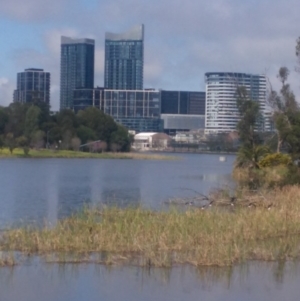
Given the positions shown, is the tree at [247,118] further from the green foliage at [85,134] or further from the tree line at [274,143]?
the green foliage at [85,134]

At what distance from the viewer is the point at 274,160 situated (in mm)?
51094

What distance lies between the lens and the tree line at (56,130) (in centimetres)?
10800

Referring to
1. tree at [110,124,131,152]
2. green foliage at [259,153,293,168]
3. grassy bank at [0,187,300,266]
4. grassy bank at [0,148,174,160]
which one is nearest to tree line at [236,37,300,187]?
green foliage at [259,153,293,168]

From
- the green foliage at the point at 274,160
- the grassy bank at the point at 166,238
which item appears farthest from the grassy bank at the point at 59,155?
the grassy bank at the point at 166,238

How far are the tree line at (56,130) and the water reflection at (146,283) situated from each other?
277ft

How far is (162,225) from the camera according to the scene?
68.5 feet

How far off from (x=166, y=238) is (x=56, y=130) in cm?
9191

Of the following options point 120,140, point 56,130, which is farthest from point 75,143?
point 120,140

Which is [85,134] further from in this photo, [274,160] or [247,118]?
[274,160]

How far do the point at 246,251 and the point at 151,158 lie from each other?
9027 centimetres

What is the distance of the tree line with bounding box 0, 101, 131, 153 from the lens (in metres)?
108

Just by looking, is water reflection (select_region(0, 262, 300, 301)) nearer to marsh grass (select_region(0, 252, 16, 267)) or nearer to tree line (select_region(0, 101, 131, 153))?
marsh grass (select_region(0, 252, 16, 267))

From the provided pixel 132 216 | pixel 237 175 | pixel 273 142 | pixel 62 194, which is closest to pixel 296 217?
pixel 132 216

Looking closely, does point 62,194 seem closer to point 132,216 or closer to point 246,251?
point 132,216
